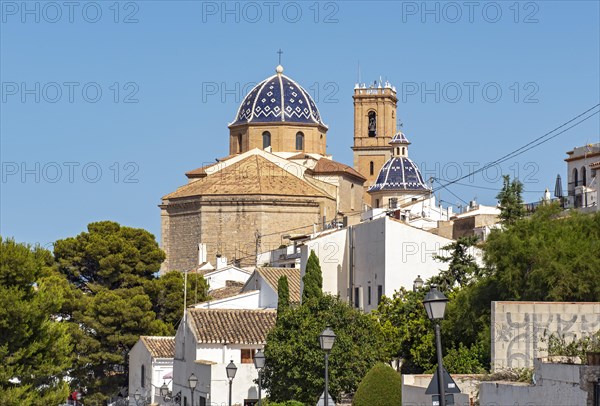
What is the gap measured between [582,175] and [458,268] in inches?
629

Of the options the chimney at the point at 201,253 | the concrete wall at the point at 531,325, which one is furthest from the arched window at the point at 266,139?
the concrete wall at the point at 531,325

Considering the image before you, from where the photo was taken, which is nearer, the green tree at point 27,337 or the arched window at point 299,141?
the green tree at point 27,337

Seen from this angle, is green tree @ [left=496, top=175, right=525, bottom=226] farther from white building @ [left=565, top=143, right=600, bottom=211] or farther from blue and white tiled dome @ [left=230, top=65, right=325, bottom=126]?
blue and white tiled dome @ [left=230, top=65, right=325, bottom=126]

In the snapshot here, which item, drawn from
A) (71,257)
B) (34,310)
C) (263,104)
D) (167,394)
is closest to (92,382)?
(71,257)

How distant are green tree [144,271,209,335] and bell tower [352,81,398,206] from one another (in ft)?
180

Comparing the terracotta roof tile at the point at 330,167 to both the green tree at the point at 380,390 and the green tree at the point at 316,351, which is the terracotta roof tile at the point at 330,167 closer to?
the green tree at the point at 316,351

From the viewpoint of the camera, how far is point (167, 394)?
36.7 m

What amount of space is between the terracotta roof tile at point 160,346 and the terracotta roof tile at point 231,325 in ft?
21.6

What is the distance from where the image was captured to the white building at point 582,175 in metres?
39.5

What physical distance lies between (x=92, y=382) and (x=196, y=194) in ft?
110

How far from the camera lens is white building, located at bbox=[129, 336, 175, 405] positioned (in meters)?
40.0

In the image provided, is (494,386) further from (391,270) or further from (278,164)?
(278,164)

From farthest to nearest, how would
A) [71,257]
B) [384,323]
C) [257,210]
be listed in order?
[257,210], [71,257], [384,323]

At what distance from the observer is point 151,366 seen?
40.3 metres
